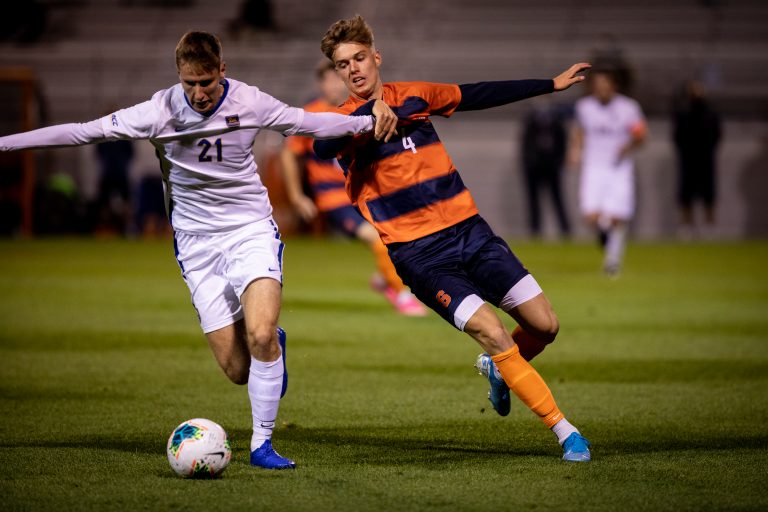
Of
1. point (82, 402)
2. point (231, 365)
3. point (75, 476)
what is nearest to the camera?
point (75, 476)

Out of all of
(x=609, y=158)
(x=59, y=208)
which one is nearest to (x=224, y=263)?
(x=609, y=158)

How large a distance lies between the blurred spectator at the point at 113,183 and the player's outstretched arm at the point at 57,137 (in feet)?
58.8

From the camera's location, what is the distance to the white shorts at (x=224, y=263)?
604 cm

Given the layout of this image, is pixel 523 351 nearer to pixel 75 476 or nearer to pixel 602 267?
pixel 75 476

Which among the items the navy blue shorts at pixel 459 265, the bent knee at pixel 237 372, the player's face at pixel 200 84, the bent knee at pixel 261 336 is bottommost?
the bent knee at pixel 237 372

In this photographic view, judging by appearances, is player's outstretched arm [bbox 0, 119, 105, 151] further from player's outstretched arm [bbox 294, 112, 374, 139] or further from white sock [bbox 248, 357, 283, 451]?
white sock [bbox 248, 357, 283, 451]

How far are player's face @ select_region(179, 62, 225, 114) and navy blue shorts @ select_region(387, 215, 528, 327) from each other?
123 centimetres

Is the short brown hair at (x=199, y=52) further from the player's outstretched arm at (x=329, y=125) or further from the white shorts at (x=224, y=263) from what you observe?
the white shorts at (x=224, y=263)

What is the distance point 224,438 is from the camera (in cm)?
554

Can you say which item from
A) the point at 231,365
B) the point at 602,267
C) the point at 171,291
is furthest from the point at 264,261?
the point at 602,267

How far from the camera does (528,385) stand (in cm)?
580

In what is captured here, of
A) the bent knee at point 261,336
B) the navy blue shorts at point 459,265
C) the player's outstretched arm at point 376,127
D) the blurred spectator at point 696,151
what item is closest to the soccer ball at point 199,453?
the bent knee at point 261,336

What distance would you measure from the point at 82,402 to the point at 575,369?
3618mm

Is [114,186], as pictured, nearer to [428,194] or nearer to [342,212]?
[342,212]
